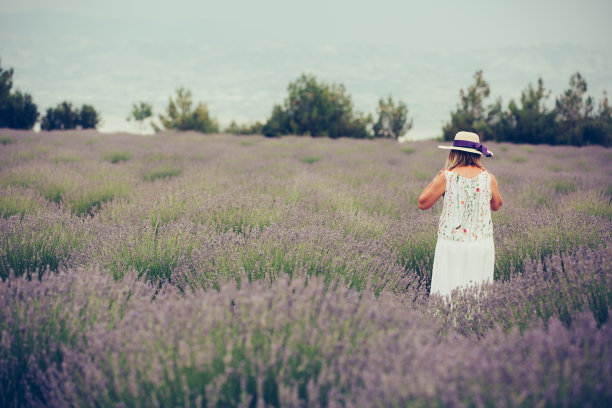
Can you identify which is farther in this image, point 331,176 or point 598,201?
point 331,176

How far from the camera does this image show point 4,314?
→ 1.64 m

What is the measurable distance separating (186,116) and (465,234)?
3347cm

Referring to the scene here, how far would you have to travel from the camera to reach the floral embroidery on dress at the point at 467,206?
9.02ft

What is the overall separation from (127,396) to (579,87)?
27.4 meters

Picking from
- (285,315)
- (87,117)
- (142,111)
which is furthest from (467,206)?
(142,111)

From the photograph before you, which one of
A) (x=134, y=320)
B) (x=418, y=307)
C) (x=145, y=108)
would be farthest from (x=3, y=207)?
(x=145, y=108)

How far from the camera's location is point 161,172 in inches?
269

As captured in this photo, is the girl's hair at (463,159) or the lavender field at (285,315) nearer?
the lavender field at (285,315)

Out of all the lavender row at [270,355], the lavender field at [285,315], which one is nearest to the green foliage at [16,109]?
the lavender field at [285,315]

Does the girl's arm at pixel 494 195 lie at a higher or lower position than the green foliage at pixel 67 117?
lower

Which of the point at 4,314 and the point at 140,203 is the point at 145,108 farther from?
the point at 4,314

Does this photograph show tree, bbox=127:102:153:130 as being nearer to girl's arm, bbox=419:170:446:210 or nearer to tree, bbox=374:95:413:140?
tree, bbox=374:95:413:140

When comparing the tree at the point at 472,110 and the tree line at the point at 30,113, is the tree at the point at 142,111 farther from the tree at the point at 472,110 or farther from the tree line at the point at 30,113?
the tree at the point at 472,110

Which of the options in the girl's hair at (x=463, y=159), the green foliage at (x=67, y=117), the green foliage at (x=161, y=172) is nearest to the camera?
the girl's hair at (x=463, y=159)
